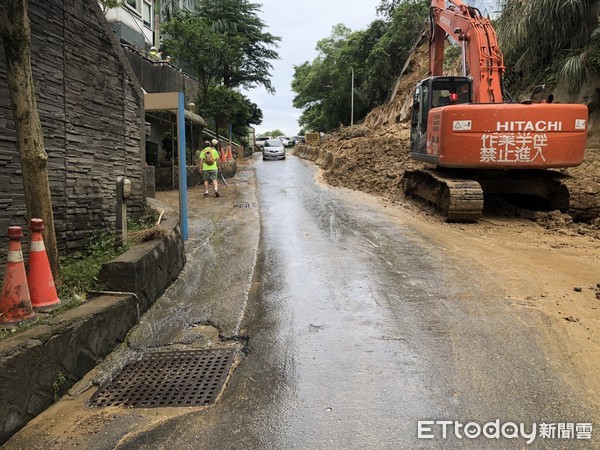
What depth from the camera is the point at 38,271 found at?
13.1ft

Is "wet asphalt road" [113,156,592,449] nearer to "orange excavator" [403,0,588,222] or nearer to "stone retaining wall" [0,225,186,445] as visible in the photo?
"stone retaining wall" [0,225,186,445]

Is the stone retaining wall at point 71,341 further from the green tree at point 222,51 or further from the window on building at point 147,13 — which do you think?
the window on building at point 147,13

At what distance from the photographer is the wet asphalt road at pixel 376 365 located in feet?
9.95

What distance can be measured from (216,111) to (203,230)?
17291 mm

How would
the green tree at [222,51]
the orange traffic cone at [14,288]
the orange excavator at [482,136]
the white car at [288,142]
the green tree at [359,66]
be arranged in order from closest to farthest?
the orange traffic cone at [14,288]
the orange excavator at [482,136]
the green tree at [222,51]
the green tree at [359,66]
the white car at [288,142]

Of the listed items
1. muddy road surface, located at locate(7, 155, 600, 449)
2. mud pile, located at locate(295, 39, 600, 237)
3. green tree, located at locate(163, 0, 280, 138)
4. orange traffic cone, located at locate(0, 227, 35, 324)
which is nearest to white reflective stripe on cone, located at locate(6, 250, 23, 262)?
orange traffic cone, located at locate(0, 227, 35, 324)

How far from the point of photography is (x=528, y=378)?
11.7 ft

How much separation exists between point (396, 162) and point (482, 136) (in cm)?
706

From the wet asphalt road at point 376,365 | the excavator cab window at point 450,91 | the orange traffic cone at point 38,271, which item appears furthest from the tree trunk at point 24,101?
the excavator cab window at point 450,91

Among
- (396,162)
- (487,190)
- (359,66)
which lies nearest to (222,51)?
(396,162)

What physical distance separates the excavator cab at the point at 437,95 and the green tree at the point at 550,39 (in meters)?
4.52

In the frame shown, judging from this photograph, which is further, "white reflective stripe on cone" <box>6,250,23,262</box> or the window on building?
the window on building

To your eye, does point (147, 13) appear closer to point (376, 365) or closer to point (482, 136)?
point (482, 136)

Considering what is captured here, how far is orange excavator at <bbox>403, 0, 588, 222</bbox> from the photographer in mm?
8805
